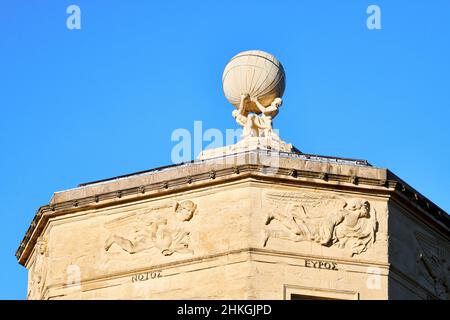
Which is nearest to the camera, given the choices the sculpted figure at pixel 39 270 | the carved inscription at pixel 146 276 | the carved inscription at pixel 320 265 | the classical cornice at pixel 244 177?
the carved inscription at pixel 320 265

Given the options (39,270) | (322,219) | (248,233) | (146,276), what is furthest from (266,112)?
(39,270)

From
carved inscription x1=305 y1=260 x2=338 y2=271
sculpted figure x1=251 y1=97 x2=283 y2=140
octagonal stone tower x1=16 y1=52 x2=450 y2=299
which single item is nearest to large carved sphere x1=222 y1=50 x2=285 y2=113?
sculpted figure x1=251 y1=97 x2=283 y2=140

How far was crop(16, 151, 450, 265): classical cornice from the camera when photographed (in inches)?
1437

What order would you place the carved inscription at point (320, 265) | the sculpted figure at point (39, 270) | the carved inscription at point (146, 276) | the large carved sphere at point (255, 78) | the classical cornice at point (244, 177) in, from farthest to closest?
the large carved sphere at point (255, 78), the sculpted figure at point (39, 270), the carved inscription at point (146, 276), the classical cornice at point (244, 177), the carved inscription at point (320, 265)

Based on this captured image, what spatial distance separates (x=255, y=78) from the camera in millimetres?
38875

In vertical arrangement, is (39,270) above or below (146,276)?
above

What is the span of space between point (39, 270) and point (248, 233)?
606cm

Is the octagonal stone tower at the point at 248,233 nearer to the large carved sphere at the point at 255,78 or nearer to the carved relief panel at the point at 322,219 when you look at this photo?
the carved relief panel at the point at 322,219

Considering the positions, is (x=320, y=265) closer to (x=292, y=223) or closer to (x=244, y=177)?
(x=292, y=223)

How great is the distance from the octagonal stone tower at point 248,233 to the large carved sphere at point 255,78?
141 cm

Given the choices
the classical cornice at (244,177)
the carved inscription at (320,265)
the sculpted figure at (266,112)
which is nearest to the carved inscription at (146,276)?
the classical cornice at (244,177)

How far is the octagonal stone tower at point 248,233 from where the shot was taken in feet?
118

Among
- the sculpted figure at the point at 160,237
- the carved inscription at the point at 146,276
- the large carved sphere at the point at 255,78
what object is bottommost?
the carved inscription at the point at 146,276
